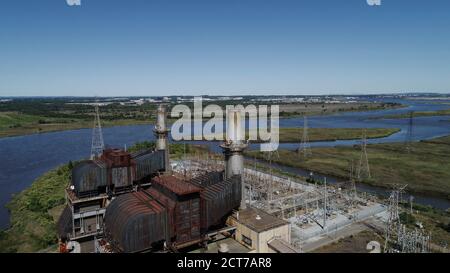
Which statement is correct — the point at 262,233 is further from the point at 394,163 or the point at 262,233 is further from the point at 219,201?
the point at 394,163

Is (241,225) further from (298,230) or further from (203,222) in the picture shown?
(298,230)

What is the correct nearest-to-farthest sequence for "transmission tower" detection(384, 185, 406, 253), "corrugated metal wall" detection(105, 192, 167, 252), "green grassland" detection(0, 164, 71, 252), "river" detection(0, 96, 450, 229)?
"corrugated metal wall" detection(105, 192, 167, 252), "transmission tower" detection(384, 185, 406, 253), "green grassland" detection(0, 164, 71, 252), "river" detection(0, 96, 450, 229)

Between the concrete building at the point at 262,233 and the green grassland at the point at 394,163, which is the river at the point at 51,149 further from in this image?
the concrete building at the point at 262,233

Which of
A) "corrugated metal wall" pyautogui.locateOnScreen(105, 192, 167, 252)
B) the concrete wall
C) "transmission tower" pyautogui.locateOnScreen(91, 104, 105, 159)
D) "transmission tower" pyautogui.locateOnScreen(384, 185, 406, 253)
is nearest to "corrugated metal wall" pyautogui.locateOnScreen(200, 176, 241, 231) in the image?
the concrete wall

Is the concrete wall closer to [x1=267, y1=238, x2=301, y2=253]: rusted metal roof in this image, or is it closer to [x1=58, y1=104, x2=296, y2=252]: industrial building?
[x1=58, y1=104, x2=296, y2=252]: industrial building

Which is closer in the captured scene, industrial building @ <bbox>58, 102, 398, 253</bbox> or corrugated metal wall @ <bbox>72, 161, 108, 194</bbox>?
industrial building @ <bbox>58, 102, 398, 253</bbox>

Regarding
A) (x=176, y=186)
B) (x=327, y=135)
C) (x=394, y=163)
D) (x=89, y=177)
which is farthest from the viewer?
(x=327, y=135)

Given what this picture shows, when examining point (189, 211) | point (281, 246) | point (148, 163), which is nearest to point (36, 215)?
point (148, 163)

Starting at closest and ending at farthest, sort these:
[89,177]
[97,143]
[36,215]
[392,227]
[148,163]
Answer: [89,177]
[392,227]
[148,163]
[36,215]
[97,143]
